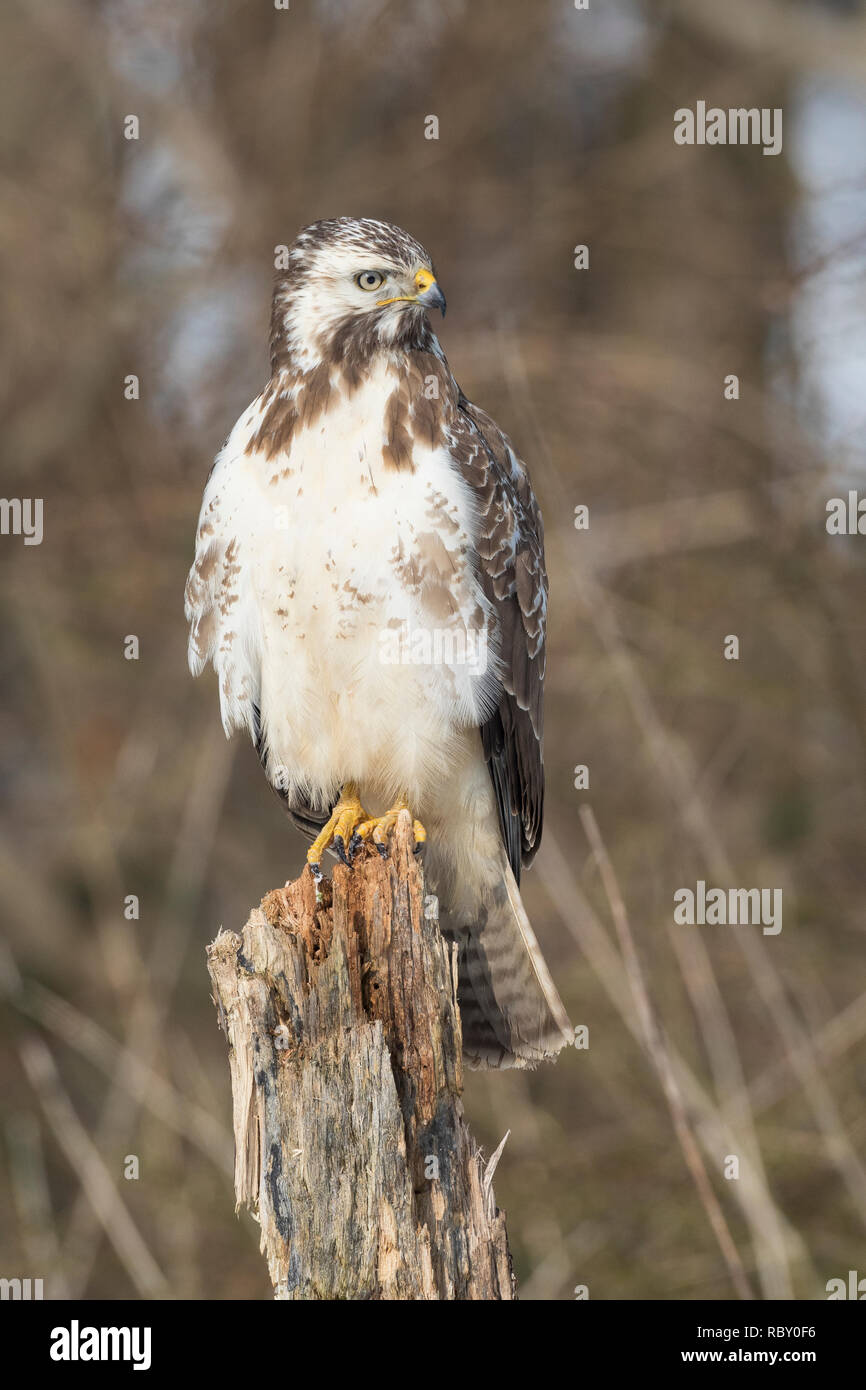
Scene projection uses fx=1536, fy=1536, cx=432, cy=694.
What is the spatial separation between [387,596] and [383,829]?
0.75 m

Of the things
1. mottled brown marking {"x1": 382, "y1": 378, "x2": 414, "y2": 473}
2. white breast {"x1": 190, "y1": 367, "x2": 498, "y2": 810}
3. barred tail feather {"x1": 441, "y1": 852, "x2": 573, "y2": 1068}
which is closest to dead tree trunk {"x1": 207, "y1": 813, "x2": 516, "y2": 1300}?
white breast {"x1": 190, "y1": 367, "x2": 498, "y2": 810}

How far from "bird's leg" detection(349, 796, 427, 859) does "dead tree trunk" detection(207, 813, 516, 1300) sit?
731 mm

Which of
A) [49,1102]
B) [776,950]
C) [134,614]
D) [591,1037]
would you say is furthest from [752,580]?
[49,1102]

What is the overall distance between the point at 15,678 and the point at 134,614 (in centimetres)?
123

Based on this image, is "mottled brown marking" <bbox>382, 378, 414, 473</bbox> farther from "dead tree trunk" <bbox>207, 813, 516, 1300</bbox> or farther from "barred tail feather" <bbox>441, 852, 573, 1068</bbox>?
"barred tail feather" <bbox>441, 852, 573, 1068</bbox>

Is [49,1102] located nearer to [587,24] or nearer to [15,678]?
[15,678]

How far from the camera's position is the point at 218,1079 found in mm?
8719

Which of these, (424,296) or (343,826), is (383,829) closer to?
(343,826)

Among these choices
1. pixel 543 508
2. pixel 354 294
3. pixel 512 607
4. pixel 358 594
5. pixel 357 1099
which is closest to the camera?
pixel 357 1099

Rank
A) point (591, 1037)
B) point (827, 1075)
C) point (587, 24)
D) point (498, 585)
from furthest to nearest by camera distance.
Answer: point (587, 24) < point (591, 1037) < point (827, 1075) < point (498, 585)

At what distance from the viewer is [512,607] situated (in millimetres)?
4797

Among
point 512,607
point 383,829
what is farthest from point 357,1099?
point 512,607

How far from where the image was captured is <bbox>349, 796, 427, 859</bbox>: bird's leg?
4.62 meters

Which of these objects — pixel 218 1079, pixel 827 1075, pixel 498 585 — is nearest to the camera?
pixel 498 585
